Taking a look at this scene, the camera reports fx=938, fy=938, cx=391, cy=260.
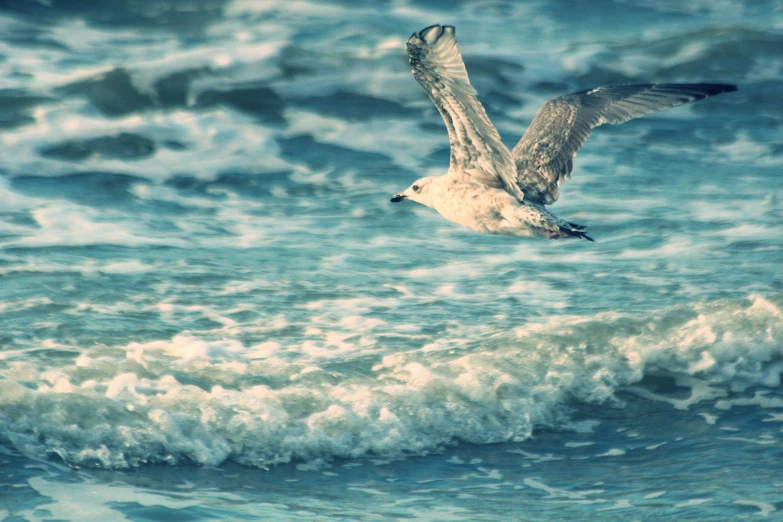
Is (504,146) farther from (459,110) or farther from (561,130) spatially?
(561,130)

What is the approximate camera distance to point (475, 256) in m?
8.70

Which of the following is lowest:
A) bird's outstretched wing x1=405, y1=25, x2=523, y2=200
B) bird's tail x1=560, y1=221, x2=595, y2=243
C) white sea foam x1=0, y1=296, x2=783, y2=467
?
white sea foam x1=0, y1=296, x2=783, y2=467

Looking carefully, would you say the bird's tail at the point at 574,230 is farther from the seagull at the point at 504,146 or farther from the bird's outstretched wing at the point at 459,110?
the bird's outstretched wing at the point at 459,110

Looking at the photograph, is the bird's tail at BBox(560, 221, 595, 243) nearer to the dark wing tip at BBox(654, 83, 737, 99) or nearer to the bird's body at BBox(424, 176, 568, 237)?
the bird's body at BBox(424, 176, 568, 237)

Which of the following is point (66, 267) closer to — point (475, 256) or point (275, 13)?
point (475, 256)

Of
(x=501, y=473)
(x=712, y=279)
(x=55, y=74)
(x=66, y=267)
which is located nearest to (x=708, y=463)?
(x=501, y=473)

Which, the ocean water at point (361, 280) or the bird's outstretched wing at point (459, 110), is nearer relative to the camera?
the bird's outstretched wing at point (459, 110)

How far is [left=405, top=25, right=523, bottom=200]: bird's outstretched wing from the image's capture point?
19.7 feet

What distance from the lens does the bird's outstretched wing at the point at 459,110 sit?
6004 millimetres

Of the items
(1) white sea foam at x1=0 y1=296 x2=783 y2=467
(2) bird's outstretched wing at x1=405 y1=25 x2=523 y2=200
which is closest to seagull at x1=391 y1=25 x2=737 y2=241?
(2) bird's outstretched wing at x1=405 y1=25 x2=523 y2=200

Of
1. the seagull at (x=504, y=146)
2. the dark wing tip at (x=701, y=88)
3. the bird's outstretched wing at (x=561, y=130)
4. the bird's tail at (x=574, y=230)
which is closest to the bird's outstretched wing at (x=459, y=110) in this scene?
the seagull at (x=504, y=146)

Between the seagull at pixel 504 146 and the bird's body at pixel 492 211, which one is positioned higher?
the seagull at pixel 504 146

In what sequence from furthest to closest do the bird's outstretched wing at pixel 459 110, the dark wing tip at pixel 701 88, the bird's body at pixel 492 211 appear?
the bird's body at pixel 492 211 → the dark wing tip at pixel 701 88 → the bird's outstretched wing at pixel 459 110

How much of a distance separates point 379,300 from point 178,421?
85.6 inches
